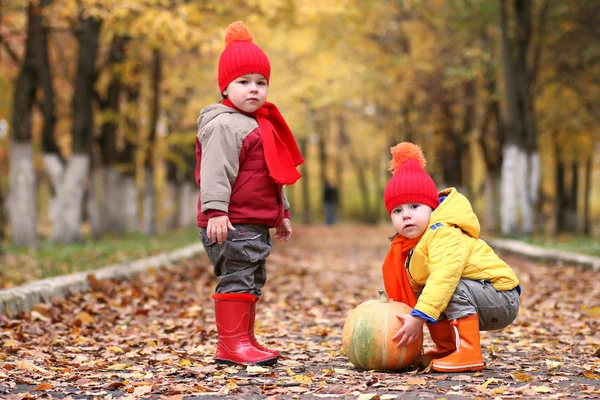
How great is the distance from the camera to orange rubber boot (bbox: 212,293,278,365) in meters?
5.50

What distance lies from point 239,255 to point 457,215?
1420mm

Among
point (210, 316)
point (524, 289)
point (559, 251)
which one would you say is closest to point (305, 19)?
point (559, 251)

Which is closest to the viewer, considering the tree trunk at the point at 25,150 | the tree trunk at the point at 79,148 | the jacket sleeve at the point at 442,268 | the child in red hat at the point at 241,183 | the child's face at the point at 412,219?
the jacket sleeve at the point at 442,268

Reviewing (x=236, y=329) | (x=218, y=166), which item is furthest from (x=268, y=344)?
(x=218, y=166)

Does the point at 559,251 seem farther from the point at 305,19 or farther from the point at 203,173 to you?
the point at 203,173

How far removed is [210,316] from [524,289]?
4.48m

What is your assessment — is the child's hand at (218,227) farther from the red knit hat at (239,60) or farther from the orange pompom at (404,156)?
the orange pompom at (404,156)

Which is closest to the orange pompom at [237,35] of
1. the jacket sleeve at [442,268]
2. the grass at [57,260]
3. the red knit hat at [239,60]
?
the red knit hat at [239,60]

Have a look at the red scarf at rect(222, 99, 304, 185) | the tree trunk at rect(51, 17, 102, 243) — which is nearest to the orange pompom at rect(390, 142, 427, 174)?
the red scarf at rect(222, 99, 304, 185)

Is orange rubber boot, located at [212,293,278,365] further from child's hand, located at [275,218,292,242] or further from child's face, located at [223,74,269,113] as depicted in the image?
child's face, located at [223,74,269,113]

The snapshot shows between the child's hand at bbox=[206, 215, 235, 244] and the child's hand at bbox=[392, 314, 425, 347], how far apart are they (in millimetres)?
1215

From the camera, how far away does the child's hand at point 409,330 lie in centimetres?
494

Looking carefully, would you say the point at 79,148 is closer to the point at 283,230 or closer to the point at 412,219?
the point at 283,230

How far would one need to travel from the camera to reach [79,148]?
727 inches
